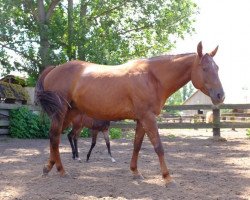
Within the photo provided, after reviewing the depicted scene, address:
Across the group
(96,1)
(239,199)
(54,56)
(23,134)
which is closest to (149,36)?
(96,1)

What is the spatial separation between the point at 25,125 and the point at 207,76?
10.4 m

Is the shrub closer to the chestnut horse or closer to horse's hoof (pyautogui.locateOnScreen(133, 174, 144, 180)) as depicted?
the chestnut horse

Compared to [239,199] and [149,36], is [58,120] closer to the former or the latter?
[239,199]

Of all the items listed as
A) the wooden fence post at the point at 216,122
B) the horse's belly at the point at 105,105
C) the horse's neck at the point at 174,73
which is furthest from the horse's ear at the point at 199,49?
the wooden fence post at the point at 216,122

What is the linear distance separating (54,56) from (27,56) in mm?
1315

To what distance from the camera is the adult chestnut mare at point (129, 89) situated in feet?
17.7

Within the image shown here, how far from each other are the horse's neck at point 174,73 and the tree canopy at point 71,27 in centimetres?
1138

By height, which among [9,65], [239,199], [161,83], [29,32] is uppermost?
[29,32]

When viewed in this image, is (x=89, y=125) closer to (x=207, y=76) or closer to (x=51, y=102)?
(x=51, y=102)

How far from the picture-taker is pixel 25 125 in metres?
14.4

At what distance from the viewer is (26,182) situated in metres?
5.46

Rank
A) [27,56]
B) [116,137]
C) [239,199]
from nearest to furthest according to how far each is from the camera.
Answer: [239,199] < [116,137] < [27,56]

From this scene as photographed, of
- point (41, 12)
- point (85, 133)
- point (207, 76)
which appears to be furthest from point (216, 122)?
point (41, 12)

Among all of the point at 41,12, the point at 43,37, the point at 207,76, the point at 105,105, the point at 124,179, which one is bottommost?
the point at 124,179
